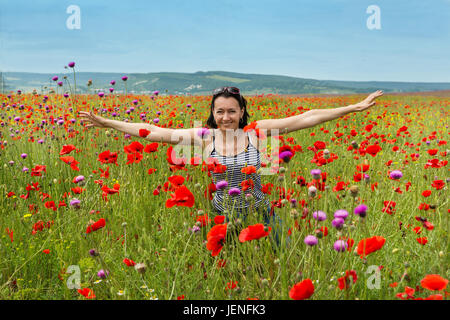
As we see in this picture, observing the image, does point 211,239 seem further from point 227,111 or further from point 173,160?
point 227,111

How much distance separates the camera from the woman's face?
2.41 metres

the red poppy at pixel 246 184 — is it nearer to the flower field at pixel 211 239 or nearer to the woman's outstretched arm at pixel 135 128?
the flower field at pixel 211 239

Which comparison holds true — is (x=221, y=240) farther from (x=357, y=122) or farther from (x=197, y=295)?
(x=357, y=122)

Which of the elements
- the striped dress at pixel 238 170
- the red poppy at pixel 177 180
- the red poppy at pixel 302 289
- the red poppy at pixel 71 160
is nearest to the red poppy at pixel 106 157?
the red poppy at pixel 71 160

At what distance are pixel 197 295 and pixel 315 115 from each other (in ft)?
5.39

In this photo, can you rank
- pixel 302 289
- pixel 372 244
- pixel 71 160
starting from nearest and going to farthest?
pixel 302 289 → pixel 372 244 → pixel 71 160

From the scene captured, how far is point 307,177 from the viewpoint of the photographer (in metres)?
3.12

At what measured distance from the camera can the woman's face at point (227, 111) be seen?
2406 millimetres

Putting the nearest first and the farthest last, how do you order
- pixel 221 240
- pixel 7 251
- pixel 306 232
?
pixel 221 240
pixel 306 232
pixel 7 251

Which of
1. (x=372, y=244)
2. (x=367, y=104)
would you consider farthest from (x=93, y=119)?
(x=372, y=244)

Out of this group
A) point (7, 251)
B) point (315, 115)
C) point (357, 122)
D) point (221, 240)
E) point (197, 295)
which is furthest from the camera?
point (357, 122)

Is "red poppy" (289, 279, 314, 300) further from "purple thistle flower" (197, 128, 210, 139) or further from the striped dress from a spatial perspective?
"purple thistle flower" (197, 128, 210, 139)

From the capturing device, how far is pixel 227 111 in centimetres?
241
